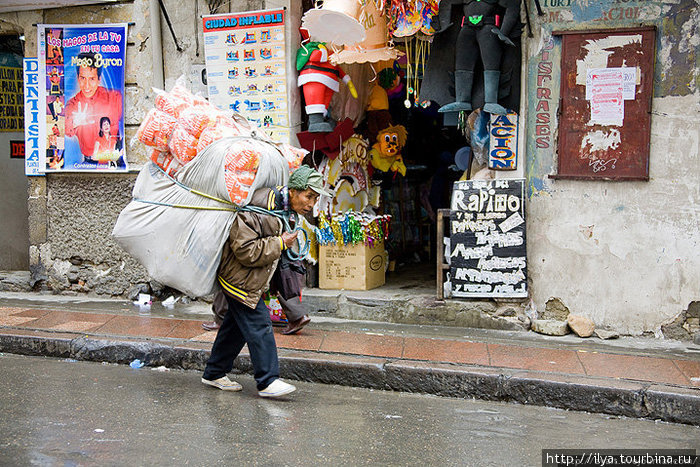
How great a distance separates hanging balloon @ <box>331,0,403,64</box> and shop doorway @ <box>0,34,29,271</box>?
13.9 feet

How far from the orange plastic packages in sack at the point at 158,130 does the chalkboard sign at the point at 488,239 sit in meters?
2.74

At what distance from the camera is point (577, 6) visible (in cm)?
626

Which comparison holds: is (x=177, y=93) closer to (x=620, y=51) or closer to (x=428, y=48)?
(x=428, y=48)

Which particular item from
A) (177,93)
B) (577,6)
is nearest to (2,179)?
(177,93)

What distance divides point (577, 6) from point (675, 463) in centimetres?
385

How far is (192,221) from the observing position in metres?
4.75

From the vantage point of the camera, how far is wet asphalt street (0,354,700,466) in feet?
13.1

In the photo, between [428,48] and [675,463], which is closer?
[675,463]

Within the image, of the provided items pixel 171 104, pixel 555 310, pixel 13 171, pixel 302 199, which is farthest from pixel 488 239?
pixel 13 171

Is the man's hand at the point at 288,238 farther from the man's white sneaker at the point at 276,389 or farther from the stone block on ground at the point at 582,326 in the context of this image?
the stone block on ground at the point at 582,326

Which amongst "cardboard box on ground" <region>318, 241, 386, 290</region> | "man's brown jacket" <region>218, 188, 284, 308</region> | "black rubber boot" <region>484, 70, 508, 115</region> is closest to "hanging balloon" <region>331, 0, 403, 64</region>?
"black rubber boot" <region>484, 70, 508, 115</region>

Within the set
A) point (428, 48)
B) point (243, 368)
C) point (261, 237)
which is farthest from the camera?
point (428, 48)

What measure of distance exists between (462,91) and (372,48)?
3.19 ft

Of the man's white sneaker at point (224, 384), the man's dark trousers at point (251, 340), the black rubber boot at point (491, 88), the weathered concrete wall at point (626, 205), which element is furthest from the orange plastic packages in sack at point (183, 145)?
the weathered concrete wall at point (626, 205)
